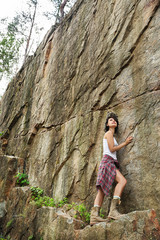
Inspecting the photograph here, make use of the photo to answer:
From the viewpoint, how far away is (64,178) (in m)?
6.66

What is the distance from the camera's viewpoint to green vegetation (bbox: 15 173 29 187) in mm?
8557

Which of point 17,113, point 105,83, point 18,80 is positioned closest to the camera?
point 105,83

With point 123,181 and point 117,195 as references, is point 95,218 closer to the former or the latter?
point 117,195

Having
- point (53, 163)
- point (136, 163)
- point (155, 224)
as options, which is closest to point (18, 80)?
point (53, 163)

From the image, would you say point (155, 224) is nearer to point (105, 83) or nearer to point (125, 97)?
point (125, 97)

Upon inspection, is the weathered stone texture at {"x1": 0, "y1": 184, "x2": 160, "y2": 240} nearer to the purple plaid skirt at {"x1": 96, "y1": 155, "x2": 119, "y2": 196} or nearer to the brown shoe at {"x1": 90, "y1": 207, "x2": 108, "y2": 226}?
the brown shoe at {"x1": 90, "y1": 207, "x2": 108, "y2": 226}

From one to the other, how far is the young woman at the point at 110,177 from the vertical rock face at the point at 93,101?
0.27 meters

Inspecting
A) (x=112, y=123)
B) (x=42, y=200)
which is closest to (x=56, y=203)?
(x=42, y=200)

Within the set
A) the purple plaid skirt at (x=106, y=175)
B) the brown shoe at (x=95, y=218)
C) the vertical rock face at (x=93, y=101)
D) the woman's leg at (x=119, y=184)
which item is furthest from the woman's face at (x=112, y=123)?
the brown shoe at (x=95, y=218)

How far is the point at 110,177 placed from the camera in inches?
176

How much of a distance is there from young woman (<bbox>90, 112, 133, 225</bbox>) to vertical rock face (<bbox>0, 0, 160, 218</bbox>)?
0.27 metres

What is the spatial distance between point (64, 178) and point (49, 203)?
2.74 feet

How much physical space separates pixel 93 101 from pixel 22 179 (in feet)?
15.1

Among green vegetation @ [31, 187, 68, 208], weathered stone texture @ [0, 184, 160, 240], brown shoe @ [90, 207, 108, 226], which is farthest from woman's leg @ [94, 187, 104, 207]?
green vegetation @ [31, 187, 68, 208]
